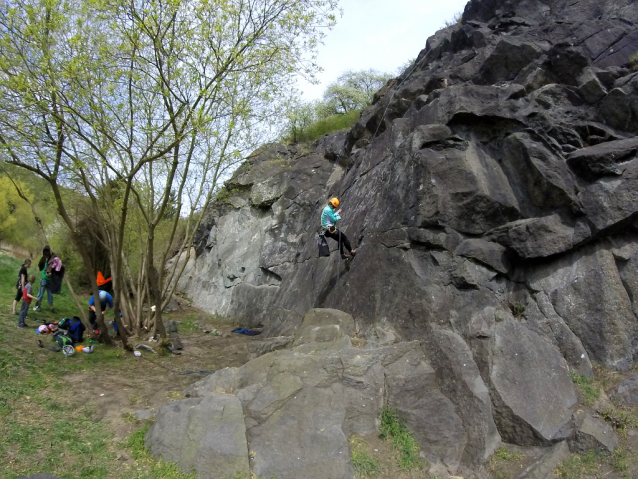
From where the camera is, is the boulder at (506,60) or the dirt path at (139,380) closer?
the dirt path at (139,380)

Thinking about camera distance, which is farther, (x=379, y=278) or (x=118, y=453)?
(x=379, y=278)

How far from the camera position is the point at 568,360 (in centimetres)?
793

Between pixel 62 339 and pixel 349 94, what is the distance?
3498 centimetres

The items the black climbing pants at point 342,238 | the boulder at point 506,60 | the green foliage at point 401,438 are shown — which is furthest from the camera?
the boulder at point 506,60

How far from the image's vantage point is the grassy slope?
6191mm

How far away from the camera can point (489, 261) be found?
904 centimetres

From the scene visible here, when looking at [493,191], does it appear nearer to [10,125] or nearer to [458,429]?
[458,429]

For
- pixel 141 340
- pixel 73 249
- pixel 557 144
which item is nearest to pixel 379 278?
pixel 557 144

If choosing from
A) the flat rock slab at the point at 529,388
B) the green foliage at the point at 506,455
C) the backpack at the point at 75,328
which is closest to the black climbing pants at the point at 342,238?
the flat rock slab at the point at 529,388

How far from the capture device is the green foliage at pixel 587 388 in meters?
7.31

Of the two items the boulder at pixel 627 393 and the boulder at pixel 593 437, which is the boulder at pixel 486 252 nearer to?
the boulder at pixel 627 393

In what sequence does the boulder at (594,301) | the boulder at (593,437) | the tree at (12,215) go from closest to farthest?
the boulder at (593,437), the boulder at (594,301), the tree at (12,215)

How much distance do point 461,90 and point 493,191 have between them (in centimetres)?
313

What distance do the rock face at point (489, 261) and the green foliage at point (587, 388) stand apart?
8.1 inches
